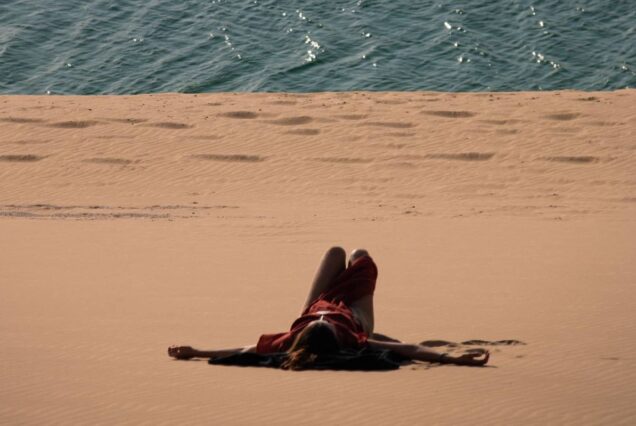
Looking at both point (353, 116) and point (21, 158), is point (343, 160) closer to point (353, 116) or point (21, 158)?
point (353, 116)

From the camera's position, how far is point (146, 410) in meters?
6.07

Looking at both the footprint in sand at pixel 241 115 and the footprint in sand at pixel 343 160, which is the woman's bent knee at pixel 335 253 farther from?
the footprint in sand at pixel 241 115

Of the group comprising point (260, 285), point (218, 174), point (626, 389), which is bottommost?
point (626, 389)

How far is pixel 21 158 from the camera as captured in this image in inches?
793

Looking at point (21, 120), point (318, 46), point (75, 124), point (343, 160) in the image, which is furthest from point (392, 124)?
point (318, 46)

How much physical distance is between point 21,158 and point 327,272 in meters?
13.8

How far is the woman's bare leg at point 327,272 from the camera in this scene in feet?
24.4

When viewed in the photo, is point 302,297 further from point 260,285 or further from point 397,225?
point 397,225

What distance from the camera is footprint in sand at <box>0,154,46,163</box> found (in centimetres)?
2002

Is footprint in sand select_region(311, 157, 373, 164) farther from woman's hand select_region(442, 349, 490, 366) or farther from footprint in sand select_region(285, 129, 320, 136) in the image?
woman's hand select_region(442, 349, 490, 366)

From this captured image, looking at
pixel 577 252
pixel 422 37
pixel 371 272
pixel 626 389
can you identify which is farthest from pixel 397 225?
pixel 422 37

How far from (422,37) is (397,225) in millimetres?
18534

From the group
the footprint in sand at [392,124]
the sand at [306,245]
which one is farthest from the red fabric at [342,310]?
the footprint in sand at [392,124]

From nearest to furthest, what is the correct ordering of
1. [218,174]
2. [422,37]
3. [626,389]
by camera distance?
[626,389], [218,174], [422,37]
